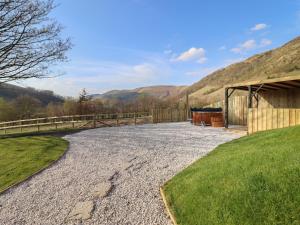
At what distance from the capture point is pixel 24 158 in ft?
34.7

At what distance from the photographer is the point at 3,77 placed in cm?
1766

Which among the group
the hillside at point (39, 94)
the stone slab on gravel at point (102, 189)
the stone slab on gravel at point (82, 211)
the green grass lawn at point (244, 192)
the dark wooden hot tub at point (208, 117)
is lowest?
the stone slab on gravel at point (82, 211)

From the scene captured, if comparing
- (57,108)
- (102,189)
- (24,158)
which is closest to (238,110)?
(24,158)

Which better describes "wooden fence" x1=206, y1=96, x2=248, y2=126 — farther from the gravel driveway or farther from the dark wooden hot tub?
the gravel driveway

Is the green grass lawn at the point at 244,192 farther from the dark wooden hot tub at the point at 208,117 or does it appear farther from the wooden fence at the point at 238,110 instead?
the wooden fence at the point at 238,110

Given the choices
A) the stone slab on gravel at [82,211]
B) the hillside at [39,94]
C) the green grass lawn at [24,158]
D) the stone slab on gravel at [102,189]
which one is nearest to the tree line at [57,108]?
the green grass lawn at [24,158]

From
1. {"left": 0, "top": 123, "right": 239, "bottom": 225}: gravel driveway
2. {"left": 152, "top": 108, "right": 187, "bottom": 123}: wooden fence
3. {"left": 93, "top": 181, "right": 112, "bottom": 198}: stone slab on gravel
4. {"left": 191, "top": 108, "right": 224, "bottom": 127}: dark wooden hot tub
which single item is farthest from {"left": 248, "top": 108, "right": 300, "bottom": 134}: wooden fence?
{"left": 152, "top": 108, "right": 187, "bottom": 123}: wooden fence

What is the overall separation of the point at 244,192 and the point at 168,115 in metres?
22.7

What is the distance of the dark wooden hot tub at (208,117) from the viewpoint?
2025cm

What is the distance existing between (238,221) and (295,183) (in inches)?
40.0

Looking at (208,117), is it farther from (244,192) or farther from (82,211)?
(244,192)

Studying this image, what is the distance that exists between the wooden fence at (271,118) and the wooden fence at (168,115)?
13272 mm

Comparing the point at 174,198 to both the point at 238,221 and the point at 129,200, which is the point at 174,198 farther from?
the point at 238,221

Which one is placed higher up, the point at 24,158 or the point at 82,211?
the point at 24,158
